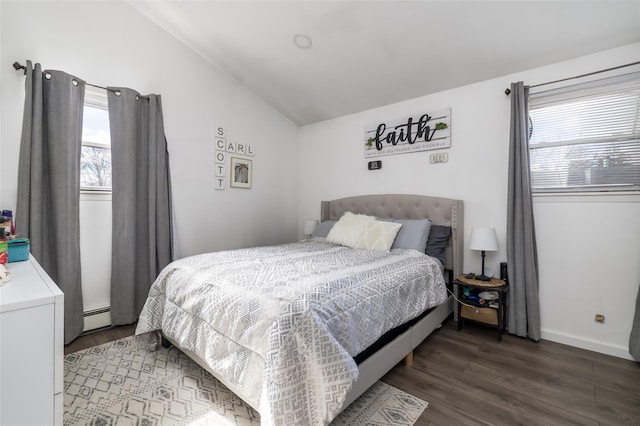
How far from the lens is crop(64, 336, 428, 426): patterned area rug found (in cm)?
151

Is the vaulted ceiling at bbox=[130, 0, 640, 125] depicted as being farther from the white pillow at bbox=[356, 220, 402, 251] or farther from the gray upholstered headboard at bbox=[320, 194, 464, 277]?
the white pillow at bbox=[356, 220, 402, 251]

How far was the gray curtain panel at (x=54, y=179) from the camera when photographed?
7.15 feet

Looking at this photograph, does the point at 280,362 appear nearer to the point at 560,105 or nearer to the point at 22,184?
the point at 22,184

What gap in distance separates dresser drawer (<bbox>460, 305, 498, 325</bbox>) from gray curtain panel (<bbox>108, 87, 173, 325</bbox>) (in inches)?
113

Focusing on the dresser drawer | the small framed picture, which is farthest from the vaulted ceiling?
the dresser drawer

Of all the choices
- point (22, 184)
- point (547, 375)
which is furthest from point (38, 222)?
point (547, 375)

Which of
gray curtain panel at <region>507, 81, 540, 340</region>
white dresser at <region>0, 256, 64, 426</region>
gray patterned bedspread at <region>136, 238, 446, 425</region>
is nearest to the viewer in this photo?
white dresser at <region>0, 256, 64, 426</region>

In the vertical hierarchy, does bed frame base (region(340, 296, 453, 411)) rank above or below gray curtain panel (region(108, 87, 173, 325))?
below

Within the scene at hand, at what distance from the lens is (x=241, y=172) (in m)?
3.71

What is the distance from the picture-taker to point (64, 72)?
2.36m

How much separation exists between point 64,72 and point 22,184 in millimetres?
955

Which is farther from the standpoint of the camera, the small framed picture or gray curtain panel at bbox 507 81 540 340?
the small framed picture

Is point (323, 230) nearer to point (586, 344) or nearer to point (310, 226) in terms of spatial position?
point (310, 226)

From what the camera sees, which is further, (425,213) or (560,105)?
(425,213)
